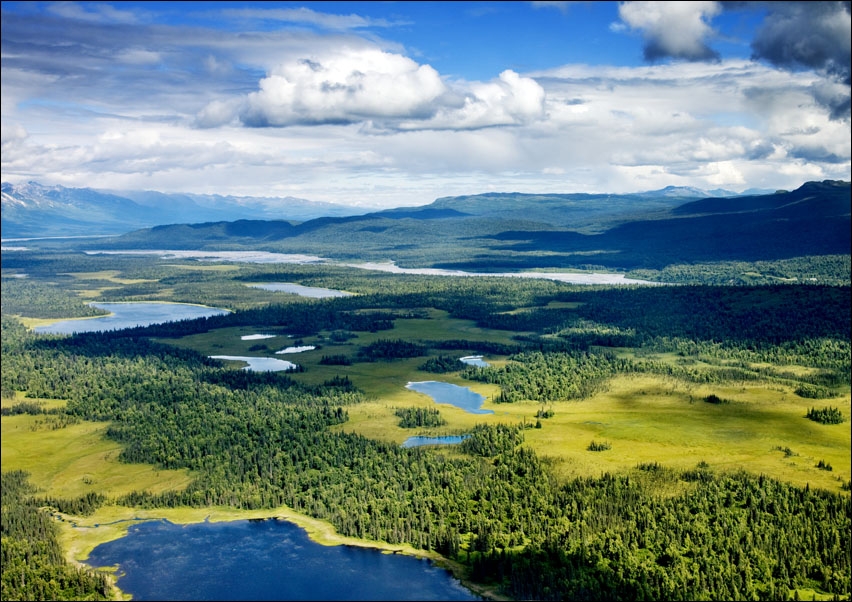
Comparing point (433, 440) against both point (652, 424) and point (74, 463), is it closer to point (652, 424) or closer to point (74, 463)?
point (652, 424)

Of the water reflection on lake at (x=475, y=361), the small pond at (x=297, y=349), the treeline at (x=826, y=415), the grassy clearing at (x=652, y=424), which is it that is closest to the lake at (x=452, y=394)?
the grassy clearing at (x=652, y=424)

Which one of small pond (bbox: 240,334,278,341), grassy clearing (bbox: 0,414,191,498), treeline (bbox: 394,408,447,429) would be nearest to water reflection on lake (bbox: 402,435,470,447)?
treeline (bbox: 394,408,447,429)

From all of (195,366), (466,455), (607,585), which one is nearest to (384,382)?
(195,366)

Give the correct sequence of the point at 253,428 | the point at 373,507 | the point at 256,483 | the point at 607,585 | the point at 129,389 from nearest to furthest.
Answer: the point at 607,585, the point at 373,507, the point at 256,483, the point at 253,428, the point at 129,389

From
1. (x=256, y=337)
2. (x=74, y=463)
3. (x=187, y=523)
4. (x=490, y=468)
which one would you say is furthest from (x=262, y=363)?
(x=187, y=523)

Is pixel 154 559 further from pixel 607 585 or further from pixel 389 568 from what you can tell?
pixel 607 585

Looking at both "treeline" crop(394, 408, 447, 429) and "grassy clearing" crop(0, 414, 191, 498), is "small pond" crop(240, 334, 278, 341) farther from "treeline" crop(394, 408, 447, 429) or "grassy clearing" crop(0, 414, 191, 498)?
"treeline" crop(394, 408, 447, 429)

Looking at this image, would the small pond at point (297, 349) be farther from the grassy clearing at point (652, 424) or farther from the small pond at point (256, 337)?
the grassy clearing at point (652, 424)
